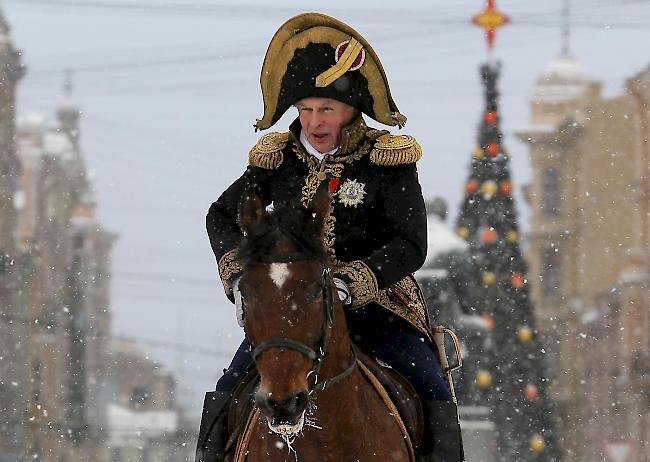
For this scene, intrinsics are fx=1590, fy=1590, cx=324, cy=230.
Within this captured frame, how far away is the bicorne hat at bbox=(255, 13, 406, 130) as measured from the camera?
800 cm

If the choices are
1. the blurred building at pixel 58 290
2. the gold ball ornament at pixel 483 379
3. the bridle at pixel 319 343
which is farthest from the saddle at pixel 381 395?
the blurred building at pixel 58 290

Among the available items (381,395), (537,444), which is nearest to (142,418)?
(537,444)

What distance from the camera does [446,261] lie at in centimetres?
2230

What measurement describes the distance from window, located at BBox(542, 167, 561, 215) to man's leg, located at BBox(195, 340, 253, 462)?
53521mm

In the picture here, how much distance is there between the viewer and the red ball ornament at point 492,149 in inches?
983

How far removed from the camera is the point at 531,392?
2531 cm

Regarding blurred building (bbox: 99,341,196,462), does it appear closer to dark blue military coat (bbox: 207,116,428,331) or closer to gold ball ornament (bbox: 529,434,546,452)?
gold ball ornament (bbox: 529,434,546,452)

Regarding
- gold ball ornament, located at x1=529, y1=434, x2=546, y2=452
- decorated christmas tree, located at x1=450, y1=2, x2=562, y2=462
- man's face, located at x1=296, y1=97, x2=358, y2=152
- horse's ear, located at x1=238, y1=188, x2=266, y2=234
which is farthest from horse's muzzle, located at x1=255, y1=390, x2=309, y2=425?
gold ball ornament, located at x1=529, y1=434, x2=546, y2=452

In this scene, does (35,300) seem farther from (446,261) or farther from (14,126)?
(446,261)

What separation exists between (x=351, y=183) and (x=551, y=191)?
181 ft

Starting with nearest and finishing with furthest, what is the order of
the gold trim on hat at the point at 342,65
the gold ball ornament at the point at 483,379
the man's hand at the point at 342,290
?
the man's hand at the point at 342,290
the gold trim on hat at the point at 342,65
the gold ball ornament at the point at 483,379

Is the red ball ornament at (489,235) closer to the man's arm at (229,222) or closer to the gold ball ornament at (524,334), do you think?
the gold ball ornament at (524,334)

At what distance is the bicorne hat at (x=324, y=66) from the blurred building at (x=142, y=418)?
123 ft

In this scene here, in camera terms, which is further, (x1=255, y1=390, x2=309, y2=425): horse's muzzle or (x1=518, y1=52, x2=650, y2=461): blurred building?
(x1=518, y1=52, x2=650, y2=461): blurred building
